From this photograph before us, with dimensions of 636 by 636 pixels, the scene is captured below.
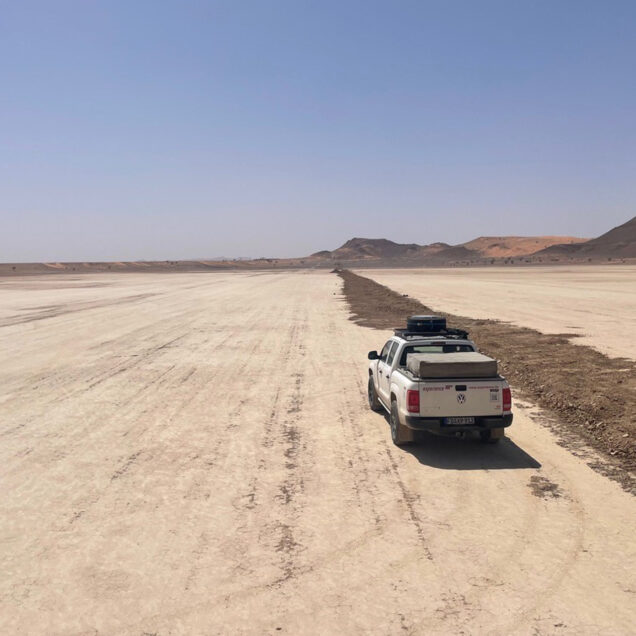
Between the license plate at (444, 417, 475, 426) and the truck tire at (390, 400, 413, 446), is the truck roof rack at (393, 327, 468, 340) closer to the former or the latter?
the truck tire at (390, 400, 413, 446)

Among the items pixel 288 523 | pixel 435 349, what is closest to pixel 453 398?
pixel 435 349

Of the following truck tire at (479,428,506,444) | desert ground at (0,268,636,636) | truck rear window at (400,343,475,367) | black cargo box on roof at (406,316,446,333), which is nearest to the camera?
desert ground at (0,268,636,636)

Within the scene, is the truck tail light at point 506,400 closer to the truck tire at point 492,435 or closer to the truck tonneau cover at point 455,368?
the truck tonneau cover at point 455,368

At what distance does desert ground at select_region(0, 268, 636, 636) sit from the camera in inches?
217

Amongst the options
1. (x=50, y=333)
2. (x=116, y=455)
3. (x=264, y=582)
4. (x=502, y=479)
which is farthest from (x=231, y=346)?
(x=264, y=582)

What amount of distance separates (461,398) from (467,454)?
3.66 ft

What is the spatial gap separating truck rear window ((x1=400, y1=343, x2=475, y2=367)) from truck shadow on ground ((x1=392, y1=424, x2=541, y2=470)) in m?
1.45

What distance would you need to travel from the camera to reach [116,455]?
1015cm

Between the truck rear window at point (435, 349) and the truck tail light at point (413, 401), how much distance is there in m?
1.58

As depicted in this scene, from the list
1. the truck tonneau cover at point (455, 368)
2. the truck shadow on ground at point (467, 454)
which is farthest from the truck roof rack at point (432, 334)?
the truck tonneau cover at point (455, 368)

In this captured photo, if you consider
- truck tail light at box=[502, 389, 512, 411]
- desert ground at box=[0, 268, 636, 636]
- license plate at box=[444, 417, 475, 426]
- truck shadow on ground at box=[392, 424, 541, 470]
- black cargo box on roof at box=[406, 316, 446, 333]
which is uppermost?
black cargo box on roof at box=[406, 316, 446, 333]

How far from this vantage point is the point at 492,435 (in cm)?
1015

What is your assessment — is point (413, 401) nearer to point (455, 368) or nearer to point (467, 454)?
point (455, 368)

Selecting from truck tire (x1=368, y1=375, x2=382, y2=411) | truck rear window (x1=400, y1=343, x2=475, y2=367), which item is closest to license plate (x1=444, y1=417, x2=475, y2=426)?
truck rear window (x1=400, y1=343, x2=475, y2=367)
